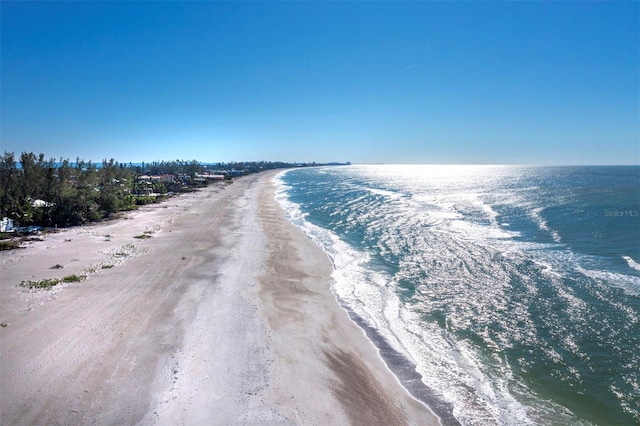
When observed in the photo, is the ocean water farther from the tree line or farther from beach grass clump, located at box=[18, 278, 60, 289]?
the tree line

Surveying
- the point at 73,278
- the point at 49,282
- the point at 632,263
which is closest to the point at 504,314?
the point at 632,263

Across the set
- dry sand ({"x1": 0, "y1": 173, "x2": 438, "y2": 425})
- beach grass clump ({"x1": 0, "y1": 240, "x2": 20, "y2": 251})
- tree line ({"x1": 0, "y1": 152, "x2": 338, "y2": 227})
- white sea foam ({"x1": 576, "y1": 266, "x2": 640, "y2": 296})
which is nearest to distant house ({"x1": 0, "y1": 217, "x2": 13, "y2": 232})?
tree line ({"x1": 0, "y1": 152, "x2": 338, "y2": 227})

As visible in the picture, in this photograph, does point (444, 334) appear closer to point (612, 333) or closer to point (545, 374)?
point (545, 374)

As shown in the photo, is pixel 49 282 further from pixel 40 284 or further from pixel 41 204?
pixel 41 204

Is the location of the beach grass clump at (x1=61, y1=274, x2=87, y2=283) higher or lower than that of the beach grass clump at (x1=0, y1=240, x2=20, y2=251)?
lower

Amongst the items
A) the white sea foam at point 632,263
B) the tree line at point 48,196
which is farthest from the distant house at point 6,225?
the white sea foam at point 632,263

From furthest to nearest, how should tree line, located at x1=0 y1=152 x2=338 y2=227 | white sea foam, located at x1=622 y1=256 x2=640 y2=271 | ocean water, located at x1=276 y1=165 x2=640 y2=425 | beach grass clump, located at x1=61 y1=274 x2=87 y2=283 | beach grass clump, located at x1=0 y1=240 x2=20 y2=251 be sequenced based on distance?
tree line, located at x1=0 y1=152 x2=338 y2=227, beach grass clump, located at x1=0 y1=240 x2=20 y2=251, white sea foam, located at x1=622 y1=256 x2=640 y2=271, beach grass clump, located at x1=61 y1=274 x2=87 y2=283, ocean water, located at x1=276 y1=165 x2=640 y2=425
